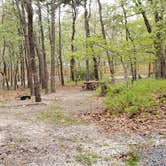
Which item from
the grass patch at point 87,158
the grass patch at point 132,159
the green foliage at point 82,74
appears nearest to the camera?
the grass patch at point 132,159

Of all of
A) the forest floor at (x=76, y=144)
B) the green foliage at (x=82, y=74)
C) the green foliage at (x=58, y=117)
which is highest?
the green foliage at (x=82, y=74)

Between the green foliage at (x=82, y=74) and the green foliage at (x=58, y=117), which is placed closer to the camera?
the green foliage at (x=58, y=117)

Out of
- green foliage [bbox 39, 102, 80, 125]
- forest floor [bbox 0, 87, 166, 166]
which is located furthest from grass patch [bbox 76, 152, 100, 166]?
green foliage [bbox 39, 102, 80, 125]

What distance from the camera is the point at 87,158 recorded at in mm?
4953

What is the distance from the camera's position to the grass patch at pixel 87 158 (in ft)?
15.6

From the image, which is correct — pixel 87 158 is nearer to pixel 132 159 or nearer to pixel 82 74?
pixel 132 159

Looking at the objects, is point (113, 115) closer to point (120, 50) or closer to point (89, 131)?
point (89, 131)

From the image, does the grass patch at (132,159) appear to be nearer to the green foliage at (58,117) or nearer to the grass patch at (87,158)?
the grass patch at (87,158)

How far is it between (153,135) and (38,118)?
4010 mm

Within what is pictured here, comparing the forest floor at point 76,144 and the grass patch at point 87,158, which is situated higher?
the forest floor at point 76,144

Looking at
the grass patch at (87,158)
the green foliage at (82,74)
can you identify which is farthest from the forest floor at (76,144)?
the green foliage at (82,74)

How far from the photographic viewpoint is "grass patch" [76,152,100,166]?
187 inches

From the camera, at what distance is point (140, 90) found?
414 inches

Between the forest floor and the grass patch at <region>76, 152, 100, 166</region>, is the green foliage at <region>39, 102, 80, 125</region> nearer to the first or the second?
the forest floor
